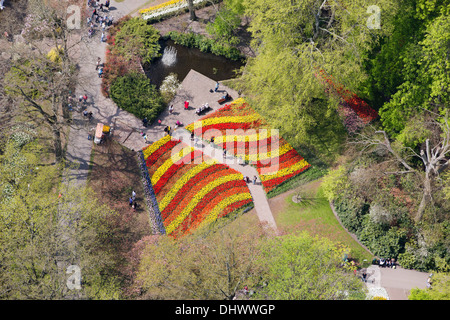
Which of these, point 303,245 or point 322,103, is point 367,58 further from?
point 303,245

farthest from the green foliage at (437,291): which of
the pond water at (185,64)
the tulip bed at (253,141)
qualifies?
the pond water at (185,64)

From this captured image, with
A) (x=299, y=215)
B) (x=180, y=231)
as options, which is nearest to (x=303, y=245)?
(x=299, y=215)

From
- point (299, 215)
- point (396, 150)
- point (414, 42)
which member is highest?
point (414, 42)

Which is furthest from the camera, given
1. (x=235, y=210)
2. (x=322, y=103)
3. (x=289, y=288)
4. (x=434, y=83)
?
(x=322, y=103)

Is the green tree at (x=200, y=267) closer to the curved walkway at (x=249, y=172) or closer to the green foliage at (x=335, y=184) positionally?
the curved walkway at (x=249, y=172)

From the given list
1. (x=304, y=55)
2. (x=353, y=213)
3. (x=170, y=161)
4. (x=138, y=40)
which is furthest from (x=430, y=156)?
(x=138, y=40)

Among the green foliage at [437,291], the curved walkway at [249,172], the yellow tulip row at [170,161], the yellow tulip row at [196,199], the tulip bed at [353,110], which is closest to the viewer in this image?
the green foliage at [437,291]

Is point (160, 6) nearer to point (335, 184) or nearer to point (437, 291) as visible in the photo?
point (335, 184)
